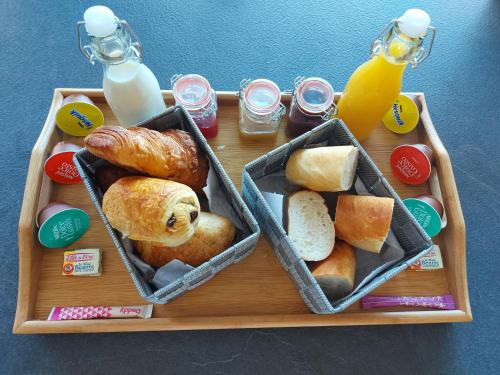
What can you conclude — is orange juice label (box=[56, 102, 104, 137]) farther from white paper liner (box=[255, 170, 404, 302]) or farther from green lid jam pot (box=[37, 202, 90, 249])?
white paper liner (box=[255, 170, 404, 302])

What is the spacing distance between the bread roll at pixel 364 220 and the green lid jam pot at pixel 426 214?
11 cm

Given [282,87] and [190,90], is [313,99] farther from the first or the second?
[282,87]

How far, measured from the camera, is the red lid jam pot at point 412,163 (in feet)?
2.53

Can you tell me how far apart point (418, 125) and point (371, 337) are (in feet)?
1.57

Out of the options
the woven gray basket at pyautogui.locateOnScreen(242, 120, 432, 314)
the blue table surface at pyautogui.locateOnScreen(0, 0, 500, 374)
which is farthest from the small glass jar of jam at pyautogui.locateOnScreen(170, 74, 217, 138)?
the blue table surface at pyautogui.locateOnScreen(0, 0, 500, 374)

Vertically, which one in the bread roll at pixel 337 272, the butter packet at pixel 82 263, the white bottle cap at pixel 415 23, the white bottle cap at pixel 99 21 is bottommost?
the butter packet at pixel 82 263

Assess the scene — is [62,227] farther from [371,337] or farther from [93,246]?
[371,337]

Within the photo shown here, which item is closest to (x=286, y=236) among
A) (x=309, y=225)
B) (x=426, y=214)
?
(x=309, y=225)

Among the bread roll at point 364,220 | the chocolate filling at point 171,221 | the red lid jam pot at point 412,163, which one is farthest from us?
the red lid jam pot at point 412,163

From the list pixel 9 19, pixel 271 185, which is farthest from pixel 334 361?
pixel 9 19

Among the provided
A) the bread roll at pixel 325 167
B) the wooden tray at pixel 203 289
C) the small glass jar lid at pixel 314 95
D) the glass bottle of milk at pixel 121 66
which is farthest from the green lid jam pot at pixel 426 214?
the glass bottle of milk at pixel 121 66

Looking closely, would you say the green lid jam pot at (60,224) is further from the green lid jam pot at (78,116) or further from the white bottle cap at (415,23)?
the white bottle cap at (415,23)

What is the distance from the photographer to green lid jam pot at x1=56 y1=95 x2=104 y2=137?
78 centimetres

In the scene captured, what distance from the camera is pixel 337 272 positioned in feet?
2.13
